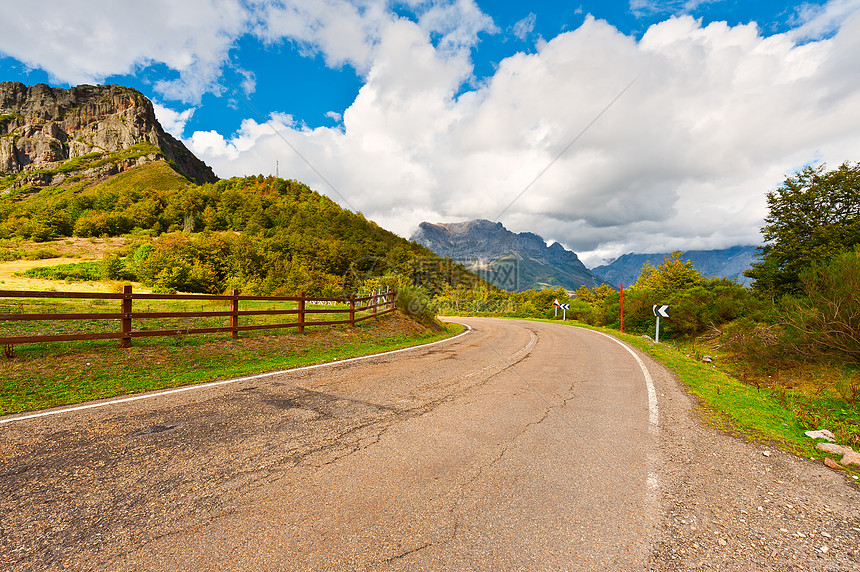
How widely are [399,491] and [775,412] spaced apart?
20.3 feet

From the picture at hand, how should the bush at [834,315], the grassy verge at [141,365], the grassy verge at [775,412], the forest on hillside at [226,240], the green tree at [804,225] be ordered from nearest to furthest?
the grassy verge at [775,412]
the grassy verge at [141,365]
the bush at [834,315]
the green tree at [804,225]
the forest on hillside at [226,240]

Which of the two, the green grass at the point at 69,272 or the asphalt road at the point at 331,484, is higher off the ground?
the green grass at the point at 69,272

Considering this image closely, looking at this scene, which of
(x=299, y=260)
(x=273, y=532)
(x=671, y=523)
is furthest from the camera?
(x=299, y=260)

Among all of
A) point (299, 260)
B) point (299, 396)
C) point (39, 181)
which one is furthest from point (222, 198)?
point (299, 396)

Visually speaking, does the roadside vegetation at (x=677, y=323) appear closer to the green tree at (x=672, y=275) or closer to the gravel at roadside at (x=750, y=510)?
the green tree at (x=672, y=275)

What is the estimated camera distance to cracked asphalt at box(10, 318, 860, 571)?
7.03 ft

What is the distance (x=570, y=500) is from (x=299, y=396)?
428 cm

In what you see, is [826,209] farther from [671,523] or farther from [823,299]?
[671,523]

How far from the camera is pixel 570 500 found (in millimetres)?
2805

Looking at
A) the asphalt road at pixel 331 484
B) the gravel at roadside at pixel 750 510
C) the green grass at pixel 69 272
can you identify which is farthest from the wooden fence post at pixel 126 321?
the green grass at pixel 69 272

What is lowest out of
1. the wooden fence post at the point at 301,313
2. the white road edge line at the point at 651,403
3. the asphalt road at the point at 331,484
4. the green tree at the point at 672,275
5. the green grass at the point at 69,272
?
the white road edge line at the point at 651,403

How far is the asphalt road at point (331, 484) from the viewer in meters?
2.14

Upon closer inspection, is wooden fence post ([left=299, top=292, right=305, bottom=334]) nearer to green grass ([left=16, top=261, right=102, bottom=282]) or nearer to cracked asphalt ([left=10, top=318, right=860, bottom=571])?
cracked asphalt ([left=10, top=318, right=860, bottom=571])

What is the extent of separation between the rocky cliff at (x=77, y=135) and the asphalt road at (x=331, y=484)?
16766 centimetres
